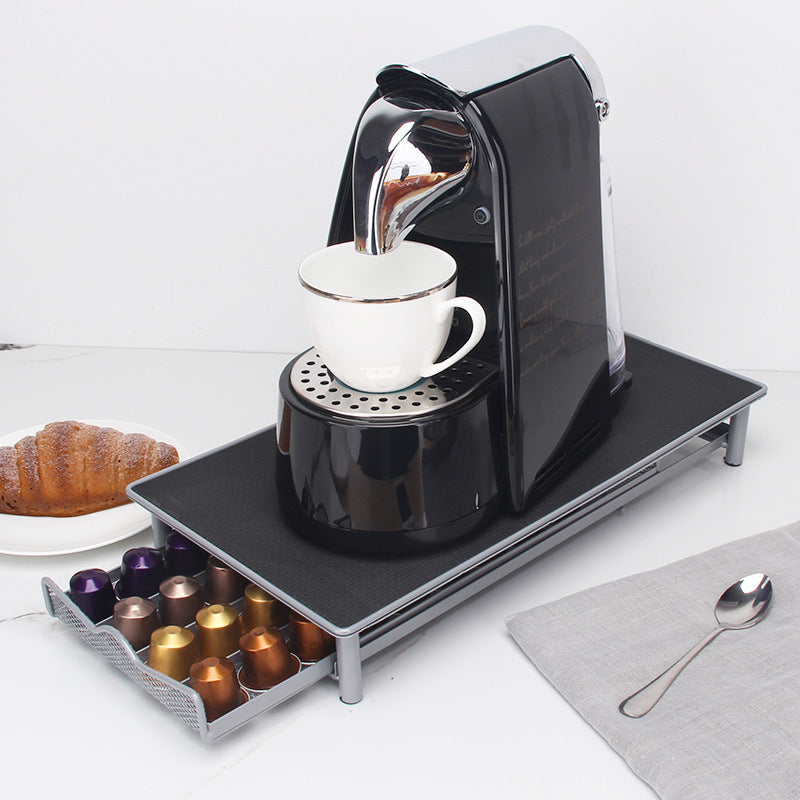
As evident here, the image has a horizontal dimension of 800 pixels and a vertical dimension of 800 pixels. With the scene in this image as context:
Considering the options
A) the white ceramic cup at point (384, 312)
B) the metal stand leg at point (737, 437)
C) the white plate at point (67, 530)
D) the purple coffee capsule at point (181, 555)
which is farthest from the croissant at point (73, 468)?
the metal stand leg at point (737, 437)

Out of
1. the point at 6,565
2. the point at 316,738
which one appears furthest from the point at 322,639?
the point at 6,565

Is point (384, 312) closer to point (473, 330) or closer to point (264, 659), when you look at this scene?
point (473, 330)

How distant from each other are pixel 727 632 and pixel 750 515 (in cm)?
18

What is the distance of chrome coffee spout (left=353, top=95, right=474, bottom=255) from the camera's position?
2.14ft

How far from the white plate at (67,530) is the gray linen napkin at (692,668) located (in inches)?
11.9

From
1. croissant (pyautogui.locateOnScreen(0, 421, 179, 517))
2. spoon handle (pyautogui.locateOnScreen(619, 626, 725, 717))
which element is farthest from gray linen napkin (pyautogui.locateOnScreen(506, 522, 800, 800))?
croissant (pyautogui.locateOnScreen(0, 421, 179, 517))

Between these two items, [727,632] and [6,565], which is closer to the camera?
[727,632]

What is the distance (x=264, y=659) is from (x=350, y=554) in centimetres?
9

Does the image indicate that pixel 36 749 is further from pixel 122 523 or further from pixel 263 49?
pixel 263 49

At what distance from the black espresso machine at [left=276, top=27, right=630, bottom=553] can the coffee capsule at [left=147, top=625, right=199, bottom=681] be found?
0.11 meters

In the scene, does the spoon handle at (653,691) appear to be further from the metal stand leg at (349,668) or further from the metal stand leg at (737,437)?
the metal stand leg at (737,437)

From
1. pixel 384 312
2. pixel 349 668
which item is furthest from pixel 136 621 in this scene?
pixel 384 312

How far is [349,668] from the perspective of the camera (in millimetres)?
649

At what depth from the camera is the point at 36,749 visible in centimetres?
64
